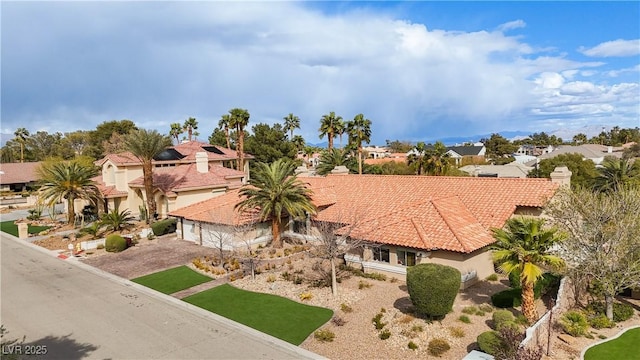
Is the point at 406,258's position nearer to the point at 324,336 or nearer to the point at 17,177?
the point at 324,336

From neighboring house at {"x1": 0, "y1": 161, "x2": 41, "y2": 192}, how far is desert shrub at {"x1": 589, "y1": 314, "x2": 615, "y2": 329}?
265 ft

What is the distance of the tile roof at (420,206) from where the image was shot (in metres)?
22.4

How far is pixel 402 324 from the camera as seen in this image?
1697 cm

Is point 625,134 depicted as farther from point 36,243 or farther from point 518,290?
point 36,243

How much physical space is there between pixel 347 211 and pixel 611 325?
52.7 feet

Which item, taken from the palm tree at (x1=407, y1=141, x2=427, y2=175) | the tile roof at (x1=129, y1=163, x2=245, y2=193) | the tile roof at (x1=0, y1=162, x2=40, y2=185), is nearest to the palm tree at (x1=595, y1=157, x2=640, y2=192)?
the palm tree at (x1=407, y1=141, x2=427, y2=175)

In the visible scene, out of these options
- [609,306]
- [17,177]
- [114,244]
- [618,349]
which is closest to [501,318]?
[618,349]

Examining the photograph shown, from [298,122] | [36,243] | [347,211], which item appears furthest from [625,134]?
[36,243]

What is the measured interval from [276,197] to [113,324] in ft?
42.2

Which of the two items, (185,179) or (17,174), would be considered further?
(17,174)

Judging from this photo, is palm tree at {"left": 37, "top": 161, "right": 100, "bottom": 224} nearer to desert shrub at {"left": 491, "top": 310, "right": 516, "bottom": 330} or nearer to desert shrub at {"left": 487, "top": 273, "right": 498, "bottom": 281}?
desert shrub at {"left": 487, "top": 273, "right": 498, "bottom": 281}

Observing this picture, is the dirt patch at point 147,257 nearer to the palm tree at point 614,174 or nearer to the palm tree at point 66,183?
the palm tree at point 66,183

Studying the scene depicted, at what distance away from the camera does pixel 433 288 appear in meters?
16.6

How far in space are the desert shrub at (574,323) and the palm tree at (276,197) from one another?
16.0 metres
